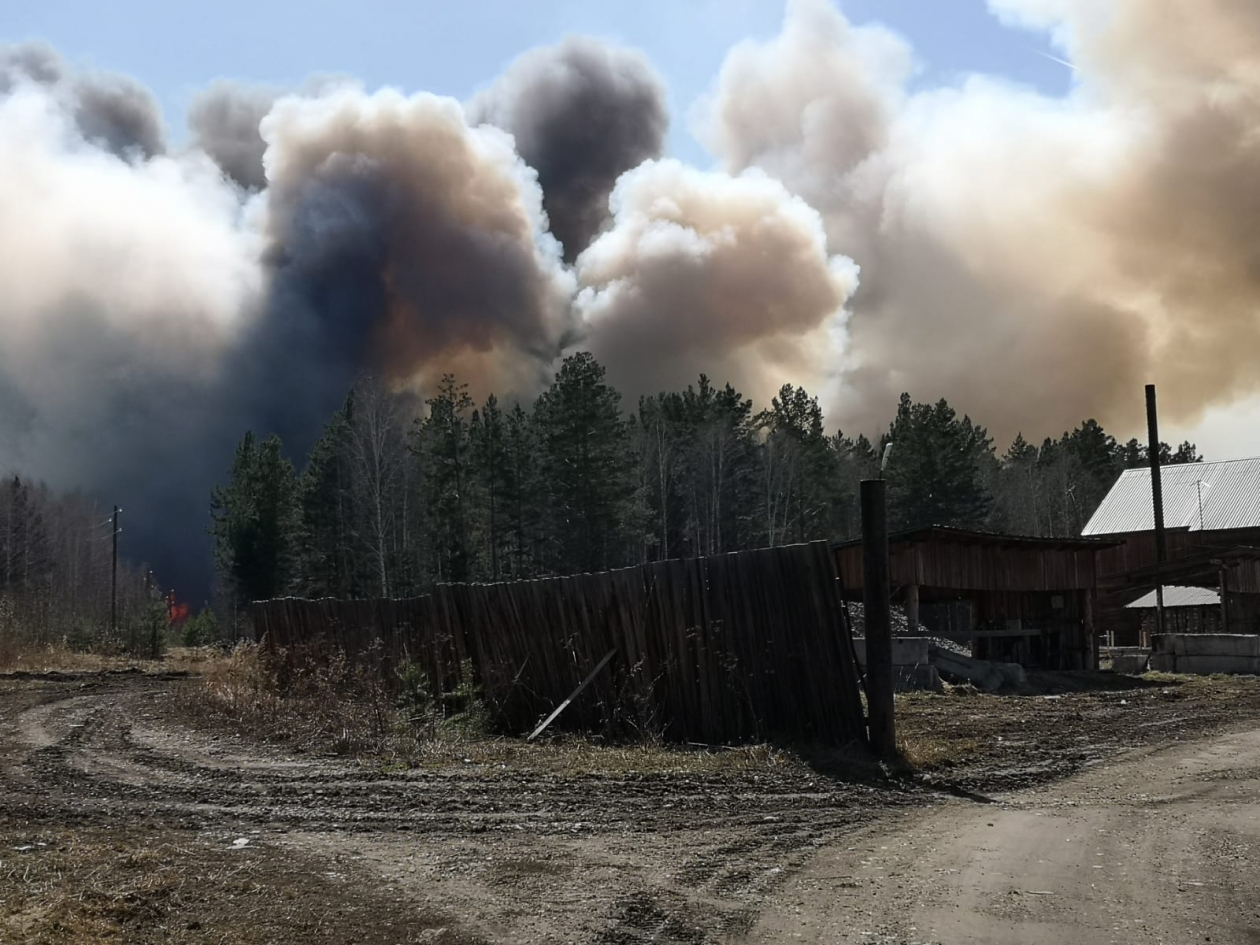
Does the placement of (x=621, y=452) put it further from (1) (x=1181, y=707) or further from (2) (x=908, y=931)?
(2) (x=908, y=931)

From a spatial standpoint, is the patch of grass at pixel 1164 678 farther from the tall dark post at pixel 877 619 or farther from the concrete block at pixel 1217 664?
the tall dark post at pixel 877 619

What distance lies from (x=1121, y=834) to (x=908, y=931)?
3.16 metres

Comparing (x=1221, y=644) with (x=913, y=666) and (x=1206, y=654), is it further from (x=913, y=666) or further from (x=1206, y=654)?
(x=913, y=666)

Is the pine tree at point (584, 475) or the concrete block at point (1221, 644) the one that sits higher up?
the pine tree at point (584, 475)

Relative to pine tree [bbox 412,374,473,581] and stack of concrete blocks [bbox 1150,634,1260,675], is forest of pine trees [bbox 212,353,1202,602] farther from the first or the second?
stack of concrete blocks [bbox 1150,634,1260,675]

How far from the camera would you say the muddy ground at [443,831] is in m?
6.22

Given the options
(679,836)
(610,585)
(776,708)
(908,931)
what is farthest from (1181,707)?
(908,931)

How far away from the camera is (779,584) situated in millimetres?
12766

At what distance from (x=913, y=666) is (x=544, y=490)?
124ft

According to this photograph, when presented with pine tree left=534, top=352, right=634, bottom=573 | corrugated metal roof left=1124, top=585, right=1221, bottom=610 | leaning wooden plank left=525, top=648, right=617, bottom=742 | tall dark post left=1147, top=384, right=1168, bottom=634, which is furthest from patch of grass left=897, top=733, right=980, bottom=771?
pine tree left=534, top=352, right=634, bottom=573

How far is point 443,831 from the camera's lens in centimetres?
873

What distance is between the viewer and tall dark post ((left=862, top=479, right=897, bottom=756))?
11.9 metres

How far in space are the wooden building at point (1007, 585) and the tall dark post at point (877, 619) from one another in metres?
11.3

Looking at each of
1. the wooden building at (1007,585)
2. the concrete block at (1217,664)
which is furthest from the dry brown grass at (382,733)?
the concrete block at (1217,664)
